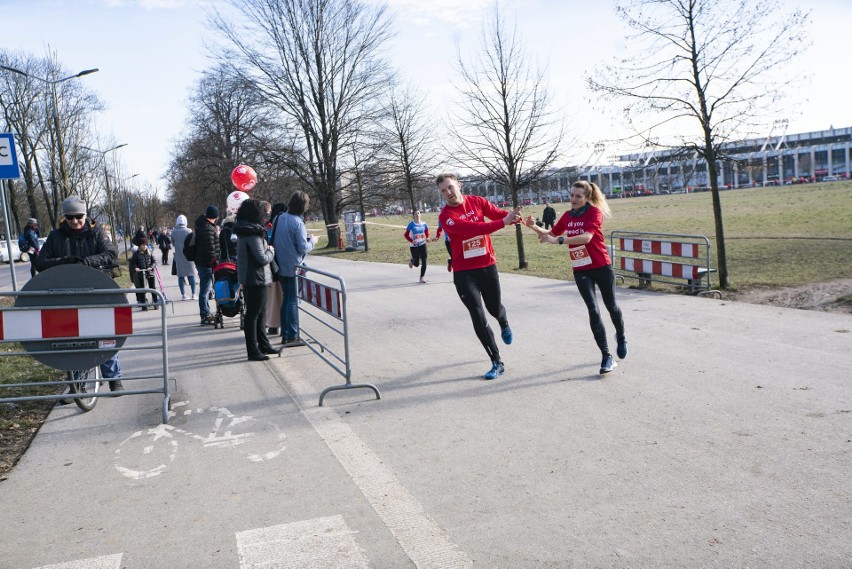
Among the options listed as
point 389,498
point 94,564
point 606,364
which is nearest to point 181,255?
point 606,364

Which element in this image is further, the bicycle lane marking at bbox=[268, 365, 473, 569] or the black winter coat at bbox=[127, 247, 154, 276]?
the black winter coat at bbox=[127, 247, 154, 276]

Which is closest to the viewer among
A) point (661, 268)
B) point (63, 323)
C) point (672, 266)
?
point (63, 323)

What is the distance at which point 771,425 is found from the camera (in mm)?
5188

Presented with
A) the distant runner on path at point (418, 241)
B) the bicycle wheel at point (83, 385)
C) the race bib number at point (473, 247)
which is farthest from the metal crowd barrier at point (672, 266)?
the bicycle wheel at point (83, 385)

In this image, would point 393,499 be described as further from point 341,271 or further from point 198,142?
point 198,142

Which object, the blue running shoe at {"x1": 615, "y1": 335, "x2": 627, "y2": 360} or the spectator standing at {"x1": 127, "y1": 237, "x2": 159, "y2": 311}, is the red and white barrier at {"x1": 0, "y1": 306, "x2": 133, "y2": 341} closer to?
the blue running shoe at {"x1": 615, "y1": 335, "x2": 627, "y2": 360}

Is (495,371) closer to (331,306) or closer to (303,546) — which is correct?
(331,306)

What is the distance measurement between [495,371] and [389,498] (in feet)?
10.0

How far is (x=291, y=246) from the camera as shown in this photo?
9039 mm

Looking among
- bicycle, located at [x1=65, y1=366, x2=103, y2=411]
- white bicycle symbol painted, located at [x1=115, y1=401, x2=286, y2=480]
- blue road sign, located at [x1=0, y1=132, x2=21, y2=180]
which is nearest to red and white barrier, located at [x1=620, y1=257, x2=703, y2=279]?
white bicycle symbol painted, located at [x1=115, y1=401, x2=286, y2=480]

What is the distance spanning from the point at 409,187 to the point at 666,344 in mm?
30193

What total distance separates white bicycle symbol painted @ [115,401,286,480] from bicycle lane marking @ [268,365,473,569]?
42 cm

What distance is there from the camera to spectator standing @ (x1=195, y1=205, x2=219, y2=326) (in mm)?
11773

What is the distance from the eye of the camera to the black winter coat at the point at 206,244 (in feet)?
38.6
